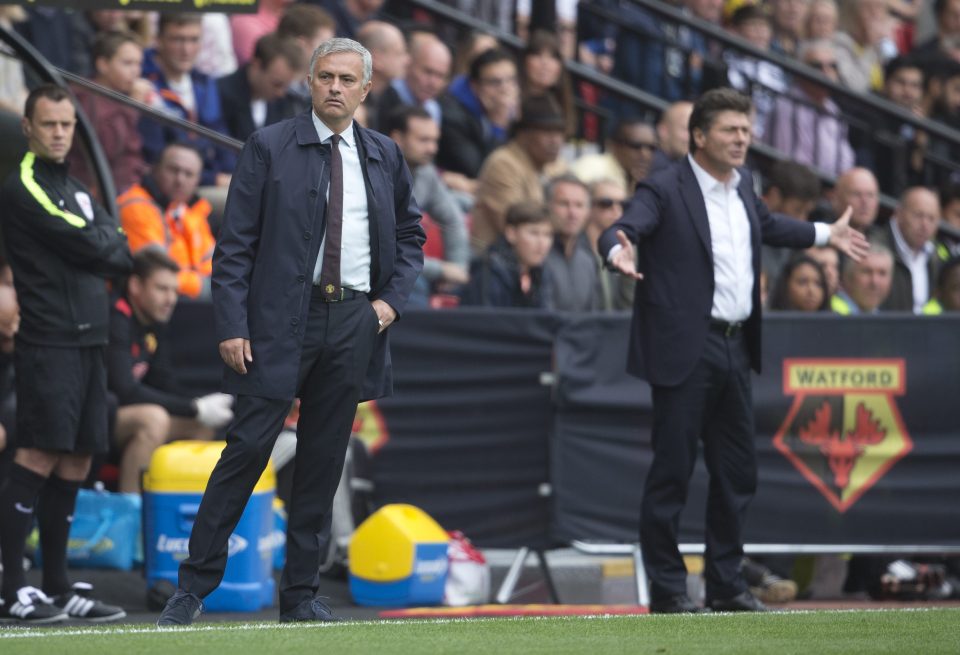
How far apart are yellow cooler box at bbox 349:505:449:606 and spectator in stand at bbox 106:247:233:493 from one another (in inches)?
42.5

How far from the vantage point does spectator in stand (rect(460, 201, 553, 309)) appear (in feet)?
37.9

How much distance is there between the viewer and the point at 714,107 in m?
8.72

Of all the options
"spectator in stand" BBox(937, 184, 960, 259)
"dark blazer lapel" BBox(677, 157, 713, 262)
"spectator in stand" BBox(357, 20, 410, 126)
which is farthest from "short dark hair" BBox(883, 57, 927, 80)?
"dark blazer lapel" BBox(677, 157, 713, 262)

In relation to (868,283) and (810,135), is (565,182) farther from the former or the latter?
(810,135)

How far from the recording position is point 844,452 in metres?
10.5

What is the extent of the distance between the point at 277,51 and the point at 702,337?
5199mm

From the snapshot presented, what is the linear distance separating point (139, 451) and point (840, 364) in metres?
3.99

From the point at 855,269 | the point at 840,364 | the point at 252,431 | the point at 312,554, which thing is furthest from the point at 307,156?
the point at 855,269

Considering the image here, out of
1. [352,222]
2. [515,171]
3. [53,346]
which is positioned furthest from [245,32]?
[352,222]

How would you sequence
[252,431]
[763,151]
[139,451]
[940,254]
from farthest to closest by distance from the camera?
1. [763,151]
2. [940,254]
3. [139,451]
4. [252,431]

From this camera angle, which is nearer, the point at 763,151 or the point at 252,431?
the point at 252,431

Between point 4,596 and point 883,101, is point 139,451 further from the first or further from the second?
point 883,101

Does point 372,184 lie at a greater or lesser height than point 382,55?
lesser

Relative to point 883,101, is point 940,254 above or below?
below
